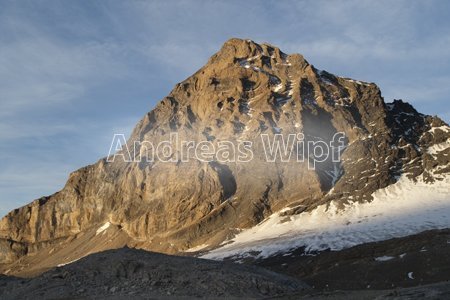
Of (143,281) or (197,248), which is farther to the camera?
(197,248)

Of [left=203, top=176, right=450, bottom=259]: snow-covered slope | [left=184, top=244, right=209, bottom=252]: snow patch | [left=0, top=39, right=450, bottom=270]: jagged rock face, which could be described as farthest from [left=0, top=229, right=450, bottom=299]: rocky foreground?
[left=0, top=39, right=450, bottom=270]: jagged rock face

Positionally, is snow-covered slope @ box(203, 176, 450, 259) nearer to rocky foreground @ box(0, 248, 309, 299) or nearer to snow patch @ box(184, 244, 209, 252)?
snow patch @ box(184, 244, 209, 252)

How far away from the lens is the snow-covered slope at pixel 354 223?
107562 millimetres

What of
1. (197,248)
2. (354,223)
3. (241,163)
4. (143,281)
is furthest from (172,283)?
(241,163)

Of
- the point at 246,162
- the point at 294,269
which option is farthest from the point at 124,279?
the point at 246,162

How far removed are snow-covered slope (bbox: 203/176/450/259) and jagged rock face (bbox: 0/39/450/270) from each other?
4.70 m

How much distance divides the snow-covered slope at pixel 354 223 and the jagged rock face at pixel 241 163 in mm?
4698

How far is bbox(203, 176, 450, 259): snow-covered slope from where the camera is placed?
353 feet

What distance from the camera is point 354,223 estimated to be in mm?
119438

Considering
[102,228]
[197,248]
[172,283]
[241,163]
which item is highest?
[241,163]

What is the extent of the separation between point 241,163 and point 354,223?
162ft

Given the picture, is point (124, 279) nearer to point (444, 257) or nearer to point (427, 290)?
point (427, 290)

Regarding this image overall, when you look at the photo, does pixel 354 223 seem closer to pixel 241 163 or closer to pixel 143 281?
pixel 241 163

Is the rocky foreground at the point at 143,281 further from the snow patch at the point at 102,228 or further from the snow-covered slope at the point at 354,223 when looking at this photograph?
the snow patch at the point at 102,228
